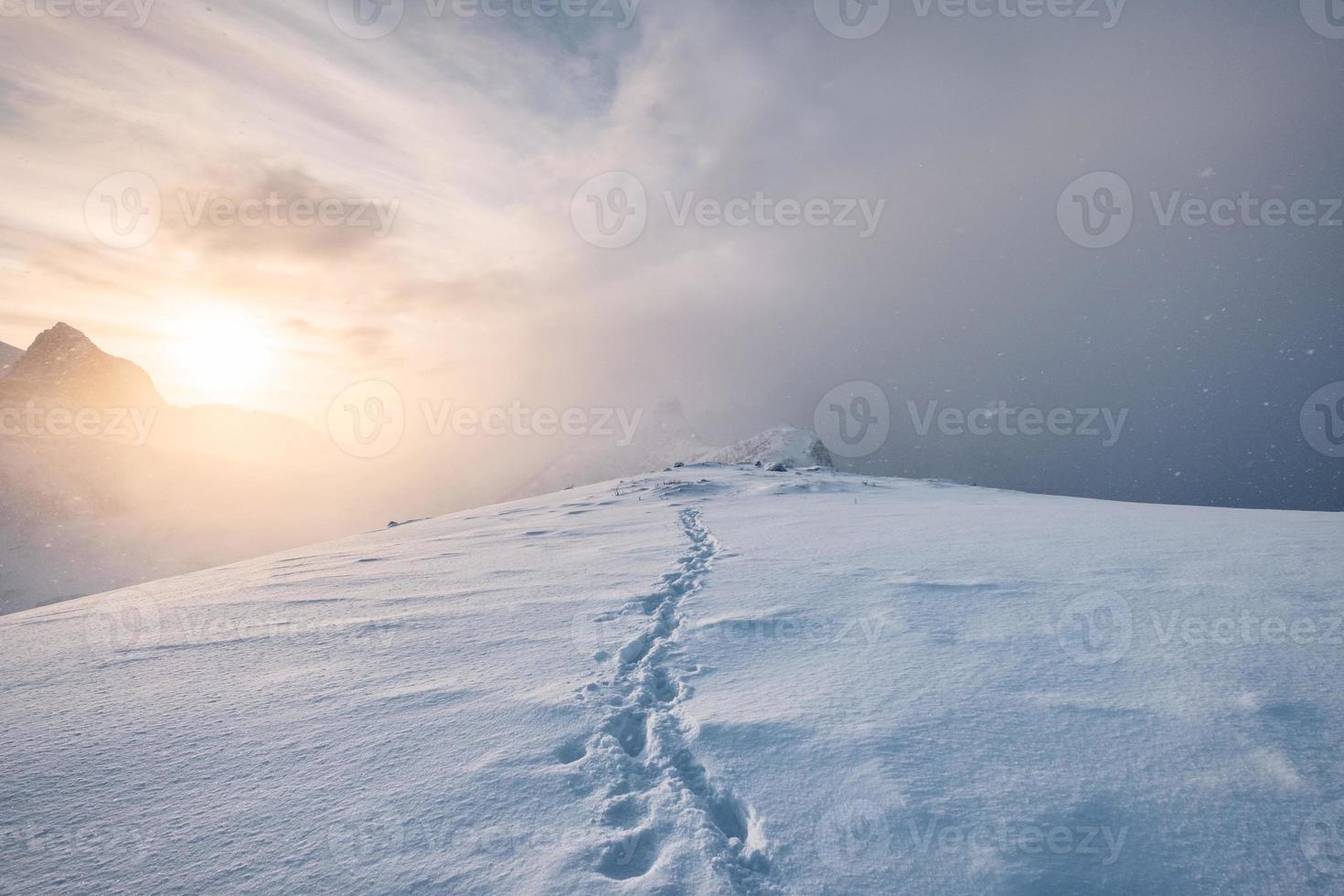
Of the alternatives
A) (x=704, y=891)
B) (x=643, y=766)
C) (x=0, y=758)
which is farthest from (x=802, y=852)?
(x=0, y=758)

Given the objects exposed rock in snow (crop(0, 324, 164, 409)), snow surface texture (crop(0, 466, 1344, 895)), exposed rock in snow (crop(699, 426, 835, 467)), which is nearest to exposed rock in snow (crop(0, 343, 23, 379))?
exposed rock in snow (crop(0, 324, 164, 409))

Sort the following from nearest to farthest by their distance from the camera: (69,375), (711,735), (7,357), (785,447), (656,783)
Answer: (656,783) → (711,735) → (785,447) → (69,375) → (7,357)

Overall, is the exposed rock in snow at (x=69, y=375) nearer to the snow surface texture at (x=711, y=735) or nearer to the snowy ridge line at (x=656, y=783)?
the snow surface texture at (x=711, y=735)

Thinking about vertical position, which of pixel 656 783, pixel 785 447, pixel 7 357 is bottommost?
pixel 656 783

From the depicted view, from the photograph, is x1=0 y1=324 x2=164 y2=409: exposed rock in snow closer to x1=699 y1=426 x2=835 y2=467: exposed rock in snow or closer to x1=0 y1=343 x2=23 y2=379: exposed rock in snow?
x1=0 y1=343 x2=23 y2=379: exposed rock in snow

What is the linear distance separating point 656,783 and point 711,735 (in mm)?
435

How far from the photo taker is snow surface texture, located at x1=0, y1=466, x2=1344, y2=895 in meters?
2.22

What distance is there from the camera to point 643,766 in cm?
292

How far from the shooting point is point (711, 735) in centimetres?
305

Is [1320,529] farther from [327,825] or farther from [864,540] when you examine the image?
[327,825]

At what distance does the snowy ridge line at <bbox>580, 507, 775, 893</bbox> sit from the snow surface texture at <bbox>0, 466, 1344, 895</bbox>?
2 centimetres

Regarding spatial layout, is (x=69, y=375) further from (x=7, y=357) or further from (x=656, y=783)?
(x=656, y=783)

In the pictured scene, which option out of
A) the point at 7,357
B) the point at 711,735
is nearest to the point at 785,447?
the point at 711,735

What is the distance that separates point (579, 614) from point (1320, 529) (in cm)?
985
